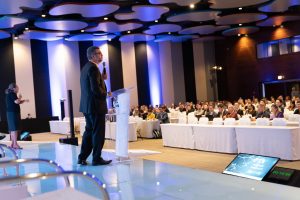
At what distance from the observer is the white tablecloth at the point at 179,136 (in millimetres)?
9805

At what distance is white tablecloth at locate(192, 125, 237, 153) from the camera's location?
8.55 meters

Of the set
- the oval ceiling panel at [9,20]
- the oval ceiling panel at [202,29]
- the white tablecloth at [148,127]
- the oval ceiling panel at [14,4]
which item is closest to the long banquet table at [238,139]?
the white tablecloth at [148,127]

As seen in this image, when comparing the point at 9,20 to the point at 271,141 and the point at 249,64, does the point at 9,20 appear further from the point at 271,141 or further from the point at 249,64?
the point at 249,64

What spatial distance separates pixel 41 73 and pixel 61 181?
15.6 metres

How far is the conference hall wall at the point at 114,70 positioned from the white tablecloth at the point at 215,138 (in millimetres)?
11664

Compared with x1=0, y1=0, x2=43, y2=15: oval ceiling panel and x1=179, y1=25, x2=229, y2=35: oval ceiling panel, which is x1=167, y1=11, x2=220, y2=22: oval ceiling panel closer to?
x1=179, y1=25, x2=229, y2=35: oval ceiling panel

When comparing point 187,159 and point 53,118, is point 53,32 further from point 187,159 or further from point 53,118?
point 187,159

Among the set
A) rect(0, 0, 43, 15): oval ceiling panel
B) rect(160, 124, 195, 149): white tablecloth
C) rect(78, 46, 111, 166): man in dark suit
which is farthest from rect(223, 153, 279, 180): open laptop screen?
rect(0, 0, 43, 15): oval ceiling panel

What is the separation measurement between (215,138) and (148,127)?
4.73 metres

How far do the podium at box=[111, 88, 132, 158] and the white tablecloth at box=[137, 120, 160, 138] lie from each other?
314 inches

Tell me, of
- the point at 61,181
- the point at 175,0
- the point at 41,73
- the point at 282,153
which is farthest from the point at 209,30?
the point at 61,181

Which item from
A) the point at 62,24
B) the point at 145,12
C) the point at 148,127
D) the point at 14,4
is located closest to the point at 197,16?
the point at 145,12

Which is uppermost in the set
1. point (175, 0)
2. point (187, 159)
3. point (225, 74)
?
point (175, 0)

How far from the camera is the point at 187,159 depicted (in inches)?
330
